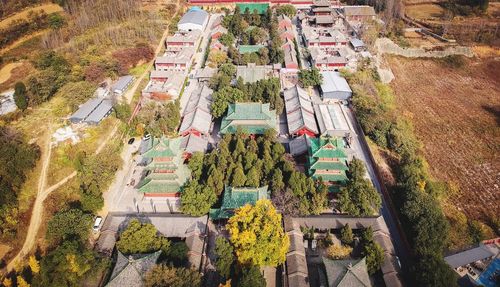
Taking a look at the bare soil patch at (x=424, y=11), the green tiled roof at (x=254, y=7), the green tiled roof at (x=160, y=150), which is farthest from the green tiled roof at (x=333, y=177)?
the bare soil patch at (x=424, y=11)

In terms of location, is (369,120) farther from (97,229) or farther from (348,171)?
(97,229)

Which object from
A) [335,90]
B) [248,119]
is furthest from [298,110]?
[335,90]

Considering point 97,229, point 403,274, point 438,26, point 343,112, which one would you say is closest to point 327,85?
point 343,112

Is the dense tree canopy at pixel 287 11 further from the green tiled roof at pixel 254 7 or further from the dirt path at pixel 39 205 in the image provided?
the dirt path at pixel 39 205

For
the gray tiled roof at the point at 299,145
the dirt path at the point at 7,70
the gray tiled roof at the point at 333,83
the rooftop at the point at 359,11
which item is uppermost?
the rooftop at the point at 359,11

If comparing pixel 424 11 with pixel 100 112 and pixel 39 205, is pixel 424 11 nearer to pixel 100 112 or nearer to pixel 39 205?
pixel 100 112
